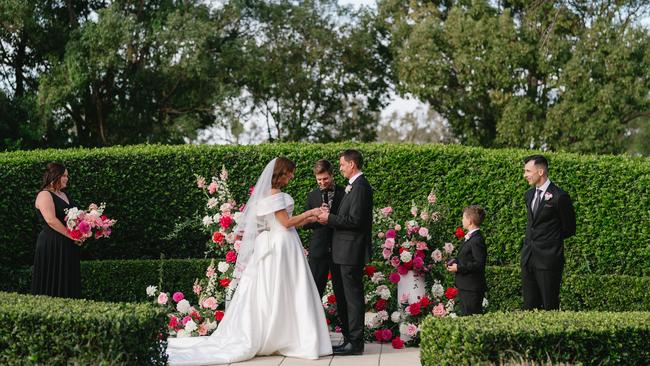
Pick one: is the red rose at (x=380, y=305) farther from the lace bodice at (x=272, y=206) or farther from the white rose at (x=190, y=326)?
the white rose at (x=190, y=326)

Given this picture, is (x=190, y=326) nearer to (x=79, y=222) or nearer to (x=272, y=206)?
(x=79, y=222)

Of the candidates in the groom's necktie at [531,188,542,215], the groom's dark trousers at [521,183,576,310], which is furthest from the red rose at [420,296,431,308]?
the groom's necktie at [531,188,542,215]

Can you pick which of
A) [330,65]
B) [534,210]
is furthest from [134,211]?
[330,65]

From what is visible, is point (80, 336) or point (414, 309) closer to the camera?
point (80, 336)

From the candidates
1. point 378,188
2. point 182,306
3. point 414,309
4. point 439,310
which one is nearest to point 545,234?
point 439,310

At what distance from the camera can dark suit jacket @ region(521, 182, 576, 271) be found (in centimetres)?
764

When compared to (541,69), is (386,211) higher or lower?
lower

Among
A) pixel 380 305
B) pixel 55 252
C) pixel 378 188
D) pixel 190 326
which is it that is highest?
pixel 378 188

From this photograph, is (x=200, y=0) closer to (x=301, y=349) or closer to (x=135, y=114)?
Result: (x=135, y=114)

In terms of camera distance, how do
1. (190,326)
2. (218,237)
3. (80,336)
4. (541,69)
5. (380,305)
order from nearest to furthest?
1. (80,336)
2. (190,326)
3. (380,305)
4. (218,237)
5. (541,69)

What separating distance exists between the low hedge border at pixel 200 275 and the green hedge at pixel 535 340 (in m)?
5.53

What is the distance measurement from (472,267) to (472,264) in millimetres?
32

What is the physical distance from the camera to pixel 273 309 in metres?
7.74

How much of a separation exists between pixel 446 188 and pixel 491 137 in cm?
1443
